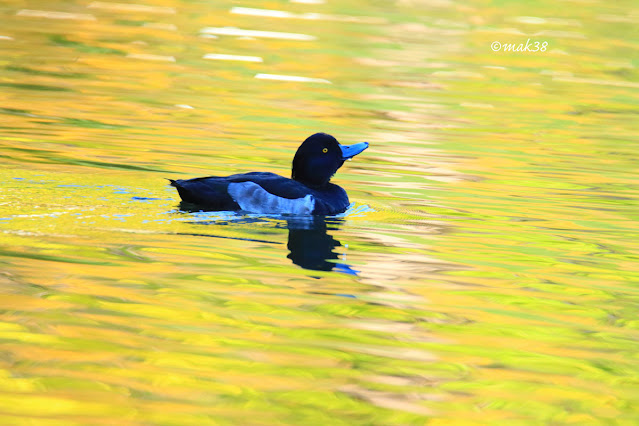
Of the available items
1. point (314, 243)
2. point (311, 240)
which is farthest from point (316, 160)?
point (314, 243)

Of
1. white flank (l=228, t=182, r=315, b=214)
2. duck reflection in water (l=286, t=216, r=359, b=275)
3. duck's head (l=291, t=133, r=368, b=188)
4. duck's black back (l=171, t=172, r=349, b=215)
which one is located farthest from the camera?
duck's head (l=291, t=133, r=368, b=188)

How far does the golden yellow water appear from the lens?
214 inches

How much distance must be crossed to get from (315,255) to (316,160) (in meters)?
2.11

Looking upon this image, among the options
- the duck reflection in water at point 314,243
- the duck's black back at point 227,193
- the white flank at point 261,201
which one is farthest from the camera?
the white flank at point 261,201

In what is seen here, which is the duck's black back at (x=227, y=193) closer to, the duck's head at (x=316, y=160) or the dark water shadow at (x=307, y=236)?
the dark water shadow at (x=307, y=236)

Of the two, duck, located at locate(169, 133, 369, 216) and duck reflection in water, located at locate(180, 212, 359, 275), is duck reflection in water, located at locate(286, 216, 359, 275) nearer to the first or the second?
duck reflection in water, located at locate(180, 212, 359, 275)

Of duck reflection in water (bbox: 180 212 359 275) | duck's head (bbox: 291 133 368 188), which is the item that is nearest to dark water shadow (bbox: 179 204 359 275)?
duck reflection in water (bbox: 180 212 359 275)

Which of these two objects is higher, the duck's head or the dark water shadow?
the duck's head

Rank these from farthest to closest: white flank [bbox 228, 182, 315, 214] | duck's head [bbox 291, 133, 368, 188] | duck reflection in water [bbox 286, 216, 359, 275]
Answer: duck's head [bbox 291, 133, 368, 188] → white flank [bbox 228, 182, 315, 214] → duck reflection in water [bbox 286, 216, 359, 275]

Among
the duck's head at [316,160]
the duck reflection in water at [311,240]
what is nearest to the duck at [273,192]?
the duck's head at [316,160]

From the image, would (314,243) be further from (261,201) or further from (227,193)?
(227,193)

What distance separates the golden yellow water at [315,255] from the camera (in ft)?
17.8

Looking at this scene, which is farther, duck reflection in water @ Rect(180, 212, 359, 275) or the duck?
the duck

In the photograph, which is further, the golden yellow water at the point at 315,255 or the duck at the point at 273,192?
the duck at the point at 273,192
